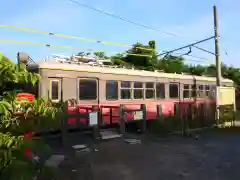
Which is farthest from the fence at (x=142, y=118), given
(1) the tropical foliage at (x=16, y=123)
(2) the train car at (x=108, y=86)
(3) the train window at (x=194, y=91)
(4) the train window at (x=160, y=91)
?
(1) the tropical foliage at (x=16, y=123)

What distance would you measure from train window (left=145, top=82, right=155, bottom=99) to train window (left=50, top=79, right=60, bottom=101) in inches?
215

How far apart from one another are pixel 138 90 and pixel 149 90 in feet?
3.15

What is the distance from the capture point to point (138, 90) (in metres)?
15.4

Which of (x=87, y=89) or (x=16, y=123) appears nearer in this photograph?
(x=16, y=123)

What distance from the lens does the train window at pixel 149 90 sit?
1594 cm

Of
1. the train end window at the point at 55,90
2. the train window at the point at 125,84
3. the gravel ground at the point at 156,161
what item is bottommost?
the gravel ground at the point at 156,161

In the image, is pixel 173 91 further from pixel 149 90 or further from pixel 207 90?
pixel 207 90

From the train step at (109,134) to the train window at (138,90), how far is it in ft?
10.6

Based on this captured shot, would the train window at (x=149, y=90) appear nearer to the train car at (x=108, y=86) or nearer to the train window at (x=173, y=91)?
the train car at (x=108, y=86)

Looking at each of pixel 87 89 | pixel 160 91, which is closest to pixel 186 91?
pixel 160 91

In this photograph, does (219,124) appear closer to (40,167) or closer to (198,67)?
(40,167)

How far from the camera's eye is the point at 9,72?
2945 millimetres

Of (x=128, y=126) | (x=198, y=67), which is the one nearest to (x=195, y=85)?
(x=128, y=126)

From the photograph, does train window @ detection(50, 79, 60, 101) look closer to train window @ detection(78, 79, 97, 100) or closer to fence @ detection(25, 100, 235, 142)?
fence @ detection(25, 100, 235, 142)
